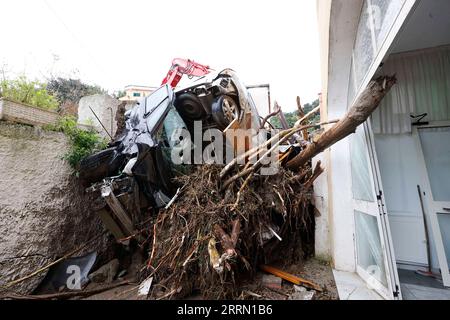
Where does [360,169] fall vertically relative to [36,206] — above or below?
above

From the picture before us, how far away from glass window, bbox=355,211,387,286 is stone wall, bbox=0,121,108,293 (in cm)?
429

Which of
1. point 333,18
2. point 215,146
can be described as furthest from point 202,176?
point 333,18

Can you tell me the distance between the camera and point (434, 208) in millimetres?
2900

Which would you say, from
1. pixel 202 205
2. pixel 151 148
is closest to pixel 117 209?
pixel 151 148

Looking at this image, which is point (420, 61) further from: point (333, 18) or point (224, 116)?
point (224, 116)

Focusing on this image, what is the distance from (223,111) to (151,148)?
1.57 meters

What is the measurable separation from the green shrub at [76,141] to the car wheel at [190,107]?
5.92ft

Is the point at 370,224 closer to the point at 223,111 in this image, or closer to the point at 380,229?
the point at 380,229

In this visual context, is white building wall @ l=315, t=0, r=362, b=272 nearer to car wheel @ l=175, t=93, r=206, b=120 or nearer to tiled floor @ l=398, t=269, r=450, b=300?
tiled floor @ l=398, t=269, r=450, b=300

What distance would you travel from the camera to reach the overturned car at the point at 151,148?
2.81m

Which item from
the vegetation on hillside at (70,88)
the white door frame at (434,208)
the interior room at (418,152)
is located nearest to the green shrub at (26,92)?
the interior room at (418,152)

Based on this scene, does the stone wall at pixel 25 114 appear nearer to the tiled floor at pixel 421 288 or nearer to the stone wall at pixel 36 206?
the stone wall at pixel 36 206

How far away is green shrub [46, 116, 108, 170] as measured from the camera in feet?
11.7

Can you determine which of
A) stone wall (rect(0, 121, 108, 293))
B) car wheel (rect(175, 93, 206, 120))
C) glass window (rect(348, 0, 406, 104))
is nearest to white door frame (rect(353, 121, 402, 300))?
glass window (rect(348, 0, 406, 104))
